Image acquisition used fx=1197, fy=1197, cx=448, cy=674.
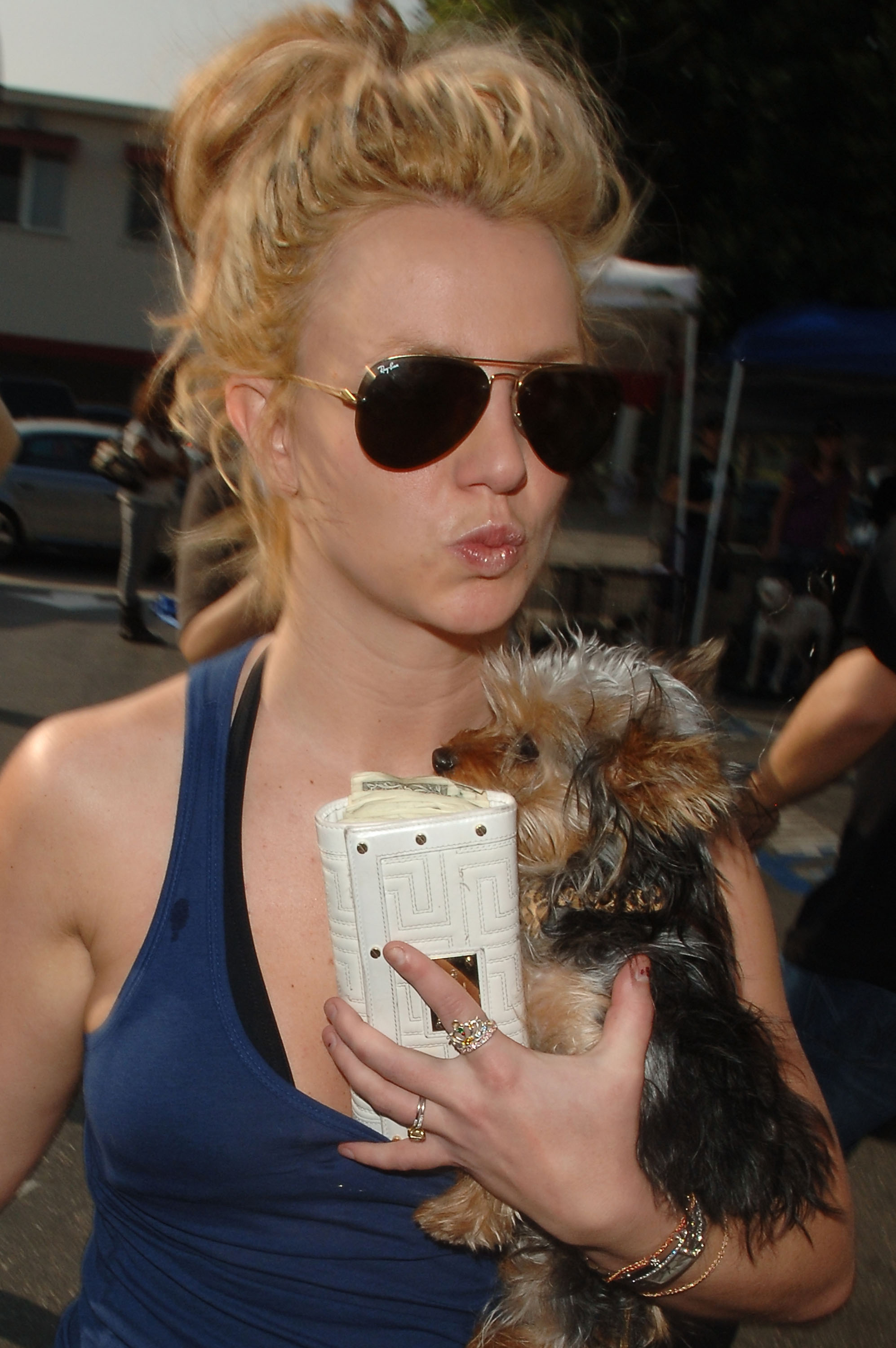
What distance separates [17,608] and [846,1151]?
1231cm

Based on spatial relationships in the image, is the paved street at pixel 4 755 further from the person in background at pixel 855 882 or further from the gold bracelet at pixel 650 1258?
the gold bracelet at pixel 650 1258

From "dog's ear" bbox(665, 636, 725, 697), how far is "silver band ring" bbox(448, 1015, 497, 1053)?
43.2 inches

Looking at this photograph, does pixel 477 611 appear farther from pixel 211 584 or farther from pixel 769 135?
pixel 769 135

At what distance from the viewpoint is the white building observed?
98.7 ft

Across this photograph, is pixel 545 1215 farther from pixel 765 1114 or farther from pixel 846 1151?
pixel 846 1151

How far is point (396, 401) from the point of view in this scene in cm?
148

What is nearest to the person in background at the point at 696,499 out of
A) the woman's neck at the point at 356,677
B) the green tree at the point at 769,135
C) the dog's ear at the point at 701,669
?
the green tree at the point at 769,135

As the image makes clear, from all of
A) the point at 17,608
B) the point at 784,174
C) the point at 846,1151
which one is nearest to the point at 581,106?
the point at 846,1151

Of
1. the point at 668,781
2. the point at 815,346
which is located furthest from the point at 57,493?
the point at 668,781

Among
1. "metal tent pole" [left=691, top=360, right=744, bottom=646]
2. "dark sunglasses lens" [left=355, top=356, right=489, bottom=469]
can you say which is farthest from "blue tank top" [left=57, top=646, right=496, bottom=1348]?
"metal tent pole" [left=691, top=360, right=744, bottom=646]

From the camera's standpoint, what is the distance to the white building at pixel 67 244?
30094 mm

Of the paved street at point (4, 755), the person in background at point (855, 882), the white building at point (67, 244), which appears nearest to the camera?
the person in background at point (855, 882)

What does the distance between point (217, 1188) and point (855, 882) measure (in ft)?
5.85

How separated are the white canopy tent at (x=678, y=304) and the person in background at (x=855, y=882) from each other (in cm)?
568
